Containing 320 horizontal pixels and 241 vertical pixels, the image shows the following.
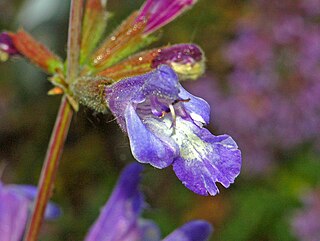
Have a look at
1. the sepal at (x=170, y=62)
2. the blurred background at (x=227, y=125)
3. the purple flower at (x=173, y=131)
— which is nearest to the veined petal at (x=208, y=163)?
the purple flower at (x=173, y=131)

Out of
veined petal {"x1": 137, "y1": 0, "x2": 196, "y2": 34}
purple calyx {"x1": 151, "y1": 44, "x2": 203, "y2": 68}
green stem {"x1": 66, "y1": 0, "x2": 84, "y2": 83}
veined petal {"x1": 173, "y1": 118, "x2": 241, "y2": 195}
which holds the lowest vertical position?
veined petal {"x1": 173, "y1": 118, "x2": 241, "y2": 195}

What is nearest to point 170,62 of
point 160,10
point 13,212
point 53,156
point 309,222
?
point 160,10

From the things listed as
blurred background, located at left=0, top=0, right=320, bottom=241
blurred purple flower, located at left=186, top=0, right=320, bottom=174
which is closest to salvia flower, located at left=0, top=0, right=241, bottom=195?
blurred background, located at left=0, top=0, right=320, bottom=241

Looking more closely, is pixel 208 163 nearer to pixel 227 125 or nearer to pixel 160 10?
pixel 160 10

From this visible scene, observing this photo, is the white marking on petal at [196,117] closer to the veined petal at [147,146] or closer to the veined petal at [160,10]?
the veined petal at [147,146]

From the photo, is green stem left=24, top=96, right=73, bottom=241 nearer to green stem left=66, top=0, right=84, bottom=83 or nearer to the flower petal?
green stem left=66, top=0, right=84, bottom=83

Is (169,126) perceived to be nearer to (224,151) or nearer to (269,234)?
(224,151)
